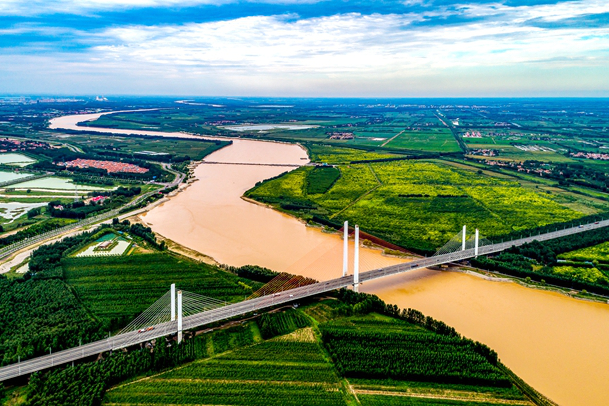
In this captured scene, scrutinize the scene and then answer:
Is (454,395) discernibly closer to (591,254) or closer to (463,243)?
(463,243)

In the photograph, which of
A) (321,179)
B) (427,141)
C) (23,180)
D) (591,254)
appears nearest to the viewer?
(591,254)

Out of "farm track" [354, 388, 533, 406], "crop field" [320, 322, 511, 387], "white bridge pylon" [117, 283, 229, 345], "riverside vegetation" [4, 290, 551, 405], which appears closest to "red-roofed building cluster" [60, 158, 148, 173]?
"white bridge pylon" [117, 283, 229, 345]

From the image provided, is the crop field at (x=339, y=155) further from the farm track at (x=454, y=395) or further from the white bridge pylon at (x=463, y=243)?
the farm track at (x=454, y=395)

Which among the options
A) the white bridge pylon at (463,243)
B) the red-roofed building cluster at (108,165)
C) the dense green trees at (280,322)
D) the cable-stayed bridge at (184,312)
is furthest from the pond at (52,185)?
the white bridge pylon at (463,243)

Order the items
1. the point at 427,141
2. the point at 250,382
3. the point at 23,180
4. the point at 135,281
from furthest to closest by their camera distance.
Result: 1. the point at 427,141
2. the point at 23,180
3. the point at 135,281
4. the point at 250,382

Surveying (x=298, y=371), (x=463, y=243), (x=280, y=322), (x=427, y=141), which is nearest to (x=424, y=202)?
(x=463, y=243)

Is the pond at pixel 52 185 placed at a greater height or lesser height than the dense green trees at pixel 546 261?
greater

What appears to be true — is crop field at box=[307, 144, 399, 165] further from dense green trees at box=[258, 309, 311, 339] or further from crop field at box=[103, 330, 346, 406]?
crop field at box=[103, 330, 346, 406]
